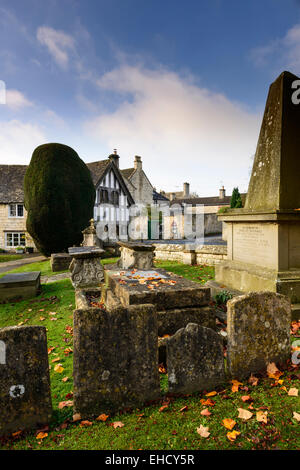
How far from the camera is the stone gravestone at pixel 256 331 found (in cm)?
301

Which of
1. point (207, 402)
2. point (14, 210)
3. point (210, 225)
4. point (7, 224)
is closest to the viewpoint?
point (207, 402)

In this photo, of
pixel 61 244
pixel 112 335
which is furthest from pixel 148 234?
pixel 112 335

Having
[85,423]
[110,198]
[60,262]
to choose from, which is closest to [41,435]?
[85,423]

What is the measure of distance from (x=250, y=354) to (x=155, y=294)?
4.99 feet

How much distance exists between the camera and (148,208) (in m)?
35.1

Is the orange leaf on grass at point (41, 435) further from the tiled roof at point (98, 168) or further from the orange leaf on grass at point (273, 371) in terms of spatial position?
the tiled roof at point (98, 168)

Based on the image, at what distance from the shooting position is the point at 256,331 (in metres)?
3.08

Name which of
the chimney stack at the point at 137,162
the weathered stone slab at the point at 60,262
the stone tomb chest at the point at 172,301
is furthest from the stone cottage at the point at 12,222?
the stone tomb chest at the point at 172,301

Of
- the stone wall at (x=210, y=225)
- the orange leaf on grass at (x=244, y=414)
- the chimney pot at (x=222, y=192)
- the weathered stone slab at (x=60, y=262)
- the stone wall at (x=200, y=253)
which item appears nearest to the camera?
the orange leaf on grass at (x=244, y=414)

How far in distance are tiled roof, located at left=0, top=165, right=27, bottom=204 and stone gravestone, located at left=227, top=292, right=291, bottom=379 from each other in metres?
26.2

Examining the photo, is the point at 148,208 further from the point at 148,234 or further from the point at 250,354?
the point at 250,354

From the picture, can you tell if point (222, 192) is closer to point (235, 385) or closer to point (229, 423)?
point (235, 385)

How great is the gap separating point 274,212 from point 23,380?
4813mm

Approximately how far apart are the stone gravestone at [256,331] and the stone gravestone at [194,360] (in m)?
0.23
